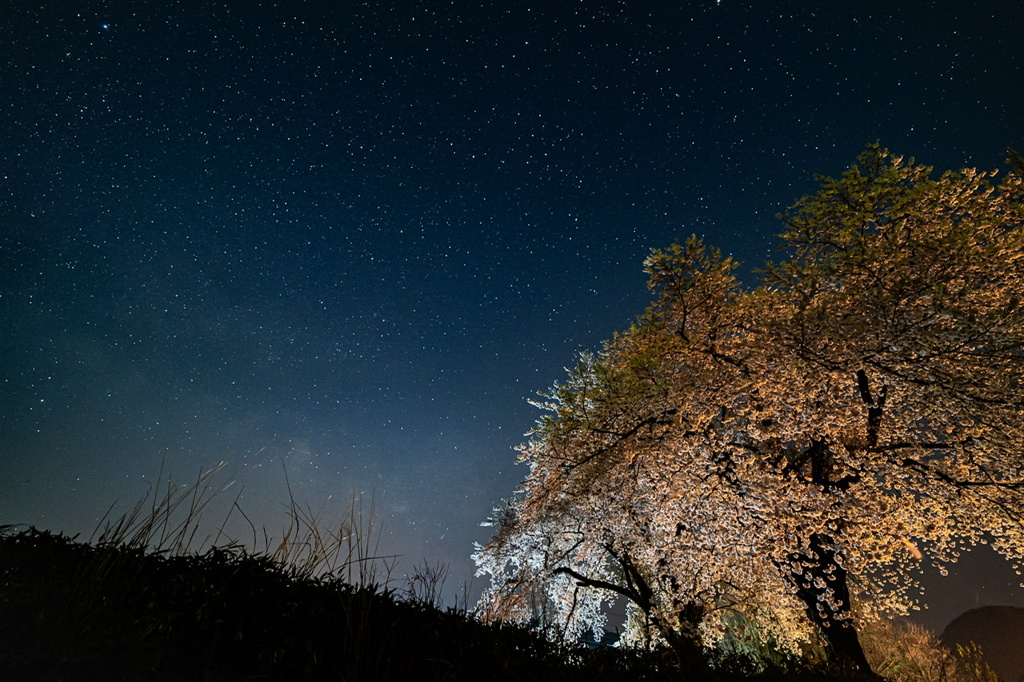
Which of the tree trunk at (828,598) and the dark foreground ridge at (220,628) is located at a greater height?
the tree trunk at (828,598)

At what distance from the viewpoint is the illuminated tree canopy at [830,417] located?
10117 millimetres

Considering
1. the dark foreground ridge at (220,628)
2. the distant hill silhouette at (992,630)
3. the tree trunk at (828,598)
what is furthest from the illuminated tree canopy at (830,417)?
the distant hill silhouette at (992,630)

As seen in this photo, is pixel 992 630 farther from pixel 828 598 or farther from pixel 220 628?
pixel 220 628

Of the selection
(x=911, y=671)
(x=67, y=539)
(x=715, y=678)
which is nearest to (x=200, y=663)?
(x=67, y=539)

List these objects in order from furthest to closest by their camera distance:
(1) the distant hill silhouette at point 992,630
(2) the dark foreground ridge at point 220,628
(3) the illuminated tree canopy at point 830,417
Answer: (1) the distant hill silhouette at point 992,630, (3) the illuminated tree canopy at point 830,417, (2) the dark foreground ridge at point 220,628

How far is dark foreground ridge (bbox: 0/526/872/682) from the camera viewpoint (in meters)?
2.33

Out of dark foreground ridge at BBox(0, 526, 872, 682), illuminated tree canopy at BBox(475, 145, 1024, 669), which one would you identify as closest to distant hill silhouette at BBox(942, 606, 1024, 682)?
illuminated tree canopy at BBox(475, 145, 1024, 669)

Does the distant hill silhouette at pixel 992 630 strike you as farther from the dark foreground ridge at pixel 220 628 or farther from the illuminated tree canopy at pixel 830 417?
the dark foreground ridge at pixel 220 628

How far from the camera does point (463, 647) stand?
368 centimetres

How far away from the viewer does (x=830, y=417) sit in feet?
36.2

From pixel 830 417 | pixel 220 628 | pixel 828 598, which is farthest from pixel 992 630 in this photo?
pixel 220 628

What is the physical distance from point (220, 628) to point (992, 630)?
275 feet

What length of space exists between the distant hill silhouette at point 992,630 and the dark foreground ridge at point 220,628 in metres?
73.3

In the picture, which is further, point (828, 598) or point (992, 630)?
point (992, 630)
